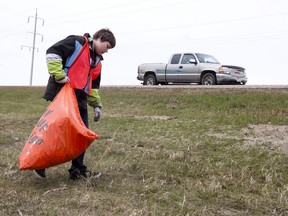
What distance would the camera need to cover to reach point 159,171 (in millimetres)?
5211

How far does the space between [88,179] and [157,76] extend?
1499cm

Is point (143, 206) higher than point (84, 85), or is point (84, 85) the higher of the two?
point (84, 85)

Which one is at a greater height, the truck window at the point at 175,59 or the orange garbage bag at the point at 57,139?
the truck window at the point at 175,59

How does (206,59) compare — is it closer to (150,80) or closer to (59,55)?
(150,80)

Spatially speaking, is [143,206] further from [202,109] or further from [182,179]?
[202,109]

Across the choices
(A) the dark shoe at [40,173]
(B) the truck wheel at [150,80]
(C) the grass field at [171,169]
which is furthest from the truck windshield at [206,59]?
(A) the dark shoe at [40,173]

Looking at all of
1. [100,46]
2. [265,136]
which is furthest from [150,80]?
[100,46]

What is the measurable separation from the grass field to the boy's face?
1.31m

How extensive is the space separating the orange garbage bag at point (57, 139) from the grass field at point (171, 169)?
30 centimetres

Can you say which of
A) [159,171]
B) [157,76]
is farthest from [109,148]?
[157,76]

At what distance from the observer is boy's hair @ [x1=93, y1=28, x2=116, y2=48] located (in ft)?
14.9

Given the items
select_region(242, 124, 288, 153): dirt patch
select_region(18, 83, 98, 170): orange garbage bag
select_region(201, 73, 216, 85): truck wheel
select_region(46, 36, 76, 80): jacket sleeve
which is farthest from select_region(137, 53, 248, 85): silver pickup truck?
select_region(18, 83, 98, 170): orange garbage bag

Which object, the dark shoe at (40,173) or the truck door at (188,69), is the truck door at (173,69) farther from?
the dark shoe at (40,173)

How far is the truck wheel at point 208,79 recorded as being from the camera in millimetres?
17422
